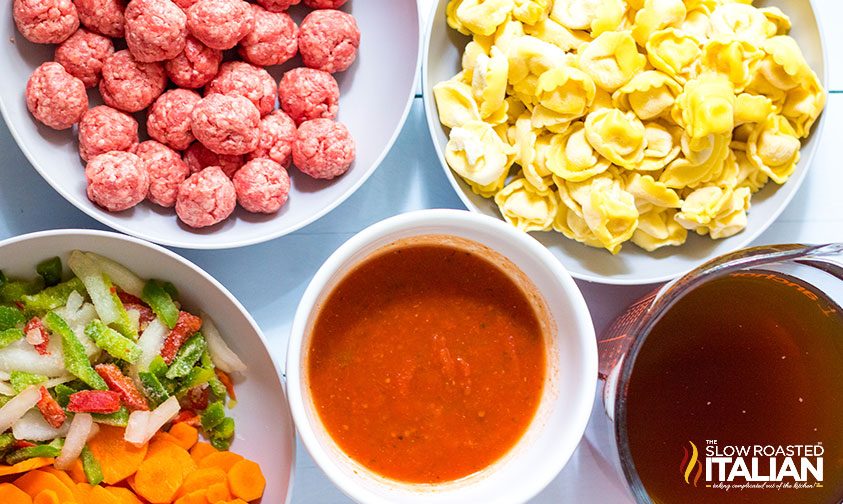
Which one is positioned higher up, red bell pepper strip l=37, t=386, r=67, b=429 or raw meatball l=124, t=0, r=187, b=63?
raw meatball l=124, t=0, r=187, b=63

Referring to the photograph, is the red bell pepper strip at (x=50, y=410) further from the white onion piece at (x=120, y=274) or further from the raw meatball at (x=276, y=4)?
the raw meatball at (x=276, y=4)

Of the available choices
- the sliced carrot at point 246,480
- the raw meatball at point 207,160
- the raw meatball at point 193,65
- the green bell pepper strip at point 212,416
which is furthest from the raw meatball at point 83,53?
the sliced carrot at point 246,480

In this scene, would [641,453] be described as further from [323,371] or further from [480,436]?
[323,371]

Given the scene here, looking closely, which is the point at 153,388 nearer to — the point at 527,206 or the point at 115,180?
the point at 115,180

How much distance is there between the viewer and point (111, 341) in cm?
147

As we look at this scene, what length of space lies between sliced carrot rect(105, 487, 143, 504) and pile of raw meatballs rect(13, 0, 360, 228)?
1.56ft

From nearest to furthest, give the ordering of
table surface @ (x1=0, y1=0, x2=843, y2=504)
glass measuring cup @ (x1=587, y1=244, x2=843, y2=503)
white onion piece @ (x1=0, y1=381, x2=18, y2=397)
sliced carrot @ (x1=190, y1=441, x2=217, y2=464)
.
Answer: glass measuring cup @ (x1=587, y1=244, x2=843, y2=503)
white onion piece @ (x1=0, y1=381, x2=18, y2=397)
sliced carrot @ (x1=190, y1=441, x2=217, y2=464)
table surface @ (x1=0, y1=0, x2=843, y2=504)

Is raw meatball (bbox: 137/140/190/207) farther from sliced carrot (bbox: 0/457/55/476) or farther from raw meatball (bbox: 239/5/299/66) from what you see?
sliced carrot (bbox: 0/457/55/476)

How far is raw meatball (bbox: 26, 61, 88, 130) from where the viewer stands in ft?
4.83

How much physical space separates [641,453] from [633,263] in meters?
0.36

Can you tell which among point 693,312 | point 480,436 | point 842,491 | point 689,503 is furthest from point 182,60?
point 842,491

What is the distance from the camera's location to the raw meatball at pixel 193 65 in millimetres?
1539

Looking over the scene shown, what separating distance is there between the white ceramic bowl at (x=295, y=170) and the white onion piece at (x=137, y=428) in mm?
295

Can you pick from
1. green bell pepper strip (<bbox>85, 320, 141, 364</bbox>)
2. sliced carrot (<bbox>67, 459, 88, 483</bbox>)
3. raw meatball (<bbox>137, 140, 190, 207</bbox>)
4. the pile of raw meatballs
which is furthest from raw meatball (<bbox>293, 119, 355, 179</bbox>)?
sliced carrot (<bbox>67, 459, 88, 483</bbox>)
